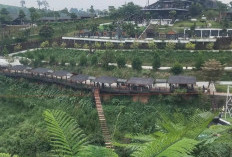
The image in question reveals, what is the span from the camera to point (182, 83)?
73.3 ft

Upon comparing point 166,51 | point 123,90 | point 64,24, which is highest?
point 64,24

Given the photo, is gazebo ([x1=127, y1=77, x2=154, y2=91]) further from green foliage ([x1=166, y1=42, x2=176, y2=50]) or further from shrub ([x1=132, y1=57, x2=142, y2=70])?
green foliage ([x1=166, y1=42, x2=176, y2=50])

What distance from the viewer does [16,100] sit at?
25719 millimetres

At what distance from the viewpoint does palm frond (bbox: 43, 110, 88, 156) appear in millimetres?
3277

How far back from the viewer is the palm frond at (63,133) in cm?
328

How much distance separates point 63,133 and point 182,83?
19.9 m

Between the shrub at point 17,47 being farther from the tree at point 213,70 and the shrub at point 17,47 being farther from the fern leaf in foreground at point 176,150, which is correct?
the fern leaf in foreground at point 176,150

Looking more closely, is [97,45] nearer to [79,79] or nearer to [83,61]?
[83,61]

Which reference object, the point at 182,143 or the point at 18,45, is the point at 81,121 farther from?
the point at 18,45

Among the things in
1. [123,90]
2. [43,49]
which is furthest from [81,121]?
[43,49]

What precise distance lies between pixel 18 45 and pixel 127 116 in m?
25.3

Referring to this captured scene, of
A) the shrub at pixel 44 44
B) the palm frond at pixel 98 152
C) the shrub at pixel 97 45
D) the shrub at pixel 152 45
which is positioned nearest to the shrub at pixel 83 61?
the shrub at pixel 97 45

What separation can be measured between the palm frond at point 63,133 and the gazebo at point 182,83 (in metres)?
19.7

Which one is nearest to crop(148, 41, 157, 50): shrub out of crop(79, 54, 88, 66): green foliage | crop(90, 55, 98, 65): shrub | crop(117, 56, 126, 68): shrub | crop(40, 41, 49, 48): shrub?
crop(117, 56, 126, 68): shrub
